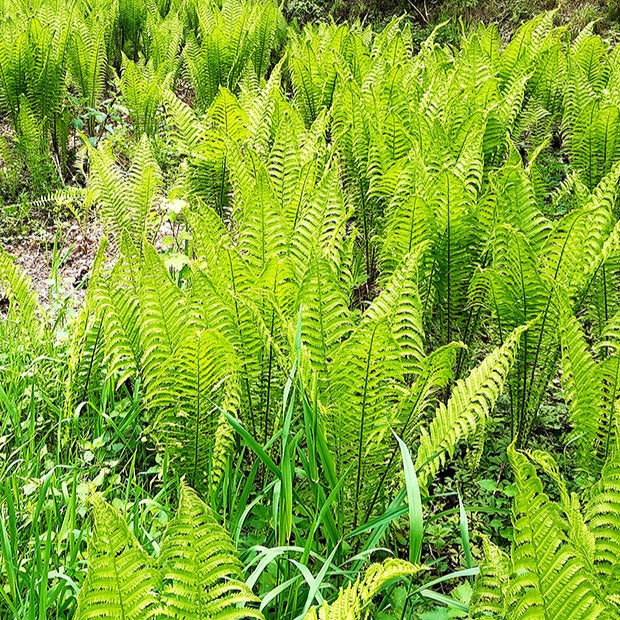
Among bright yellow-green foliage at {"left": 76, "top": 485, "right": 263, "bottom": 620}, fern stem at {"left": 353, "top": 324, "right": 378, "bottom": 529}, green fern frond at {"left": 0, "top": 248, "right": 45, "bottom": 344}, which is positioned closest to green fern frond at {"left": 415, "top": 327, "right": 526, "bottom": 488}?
fern stem at {"left": 353, "top": 324, "right": 378, "bottom": 529}

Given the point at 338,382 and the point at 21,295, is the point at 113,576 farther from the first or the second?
the point at 21,295

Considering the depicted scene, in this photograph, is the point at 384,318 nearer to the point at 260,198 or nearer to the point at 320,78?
the point at 260,198

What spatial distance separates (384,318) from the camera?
54.4 inches

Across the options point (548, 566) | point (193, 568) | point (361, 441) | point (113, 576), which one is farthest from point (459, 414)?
point (113, 576)

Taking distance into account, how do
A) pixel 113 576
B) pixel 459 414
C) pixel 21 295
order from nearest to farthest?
pixel 113 576, pixel 459 414, pixel 21 295

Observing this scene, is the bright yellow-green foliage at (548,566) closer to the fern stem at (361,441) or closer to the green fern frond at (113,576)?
the fern stem at (361,441)

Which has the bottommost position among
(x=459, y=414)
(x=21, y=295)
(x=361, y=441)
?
(x=21, y=295)

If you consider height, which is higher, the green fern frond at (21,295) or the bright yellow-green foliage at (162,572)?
the bright yellow-green foliage at (162,572)

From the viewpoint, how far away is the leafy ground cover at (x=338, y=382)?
Answer: 3.77 feet

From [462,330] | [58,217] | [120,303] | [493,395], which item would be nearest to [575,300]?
[462,330]

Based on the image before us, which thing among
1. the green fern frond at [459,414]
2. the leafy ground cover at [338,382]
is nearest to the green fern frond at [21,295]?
the leafy ground cover at [338,382]

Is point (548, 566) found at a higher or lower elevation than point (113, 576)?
higher

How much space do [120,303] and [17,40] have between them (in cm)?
216

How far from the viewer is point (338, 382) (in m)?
1.46
